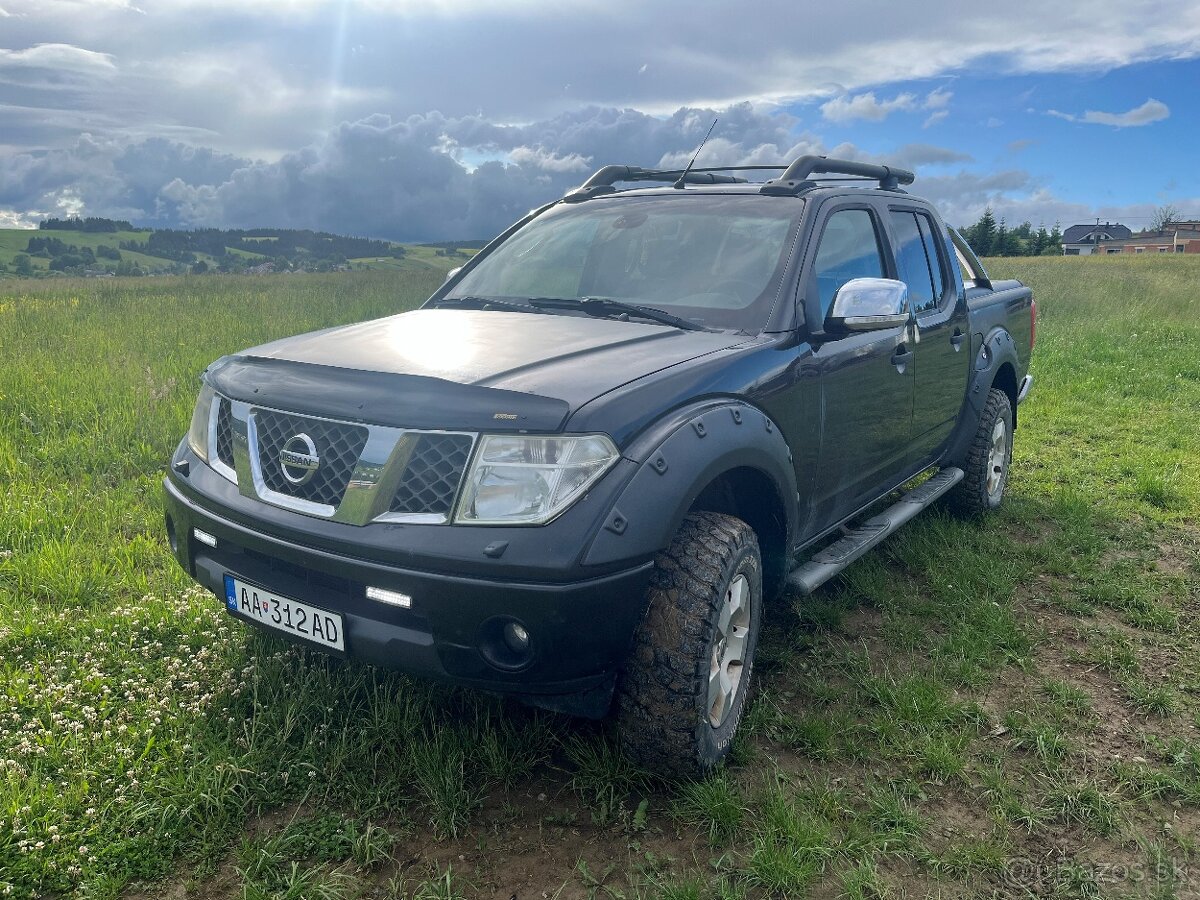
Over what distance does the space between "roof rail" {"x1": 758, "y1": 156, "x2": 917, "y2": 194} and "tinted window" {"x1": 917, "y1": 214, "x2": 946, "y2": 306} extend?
0.24 meters

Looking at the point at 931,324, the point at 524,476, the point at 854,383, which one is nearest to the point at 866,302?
the point at 854,383

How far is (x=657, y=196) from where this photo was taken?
149 inches

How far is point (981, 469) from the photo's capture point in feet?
16.3

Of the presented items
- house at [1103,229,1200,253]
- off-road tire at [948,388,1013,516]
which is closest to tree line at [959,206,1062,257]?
house at [1103,229,1200,253]

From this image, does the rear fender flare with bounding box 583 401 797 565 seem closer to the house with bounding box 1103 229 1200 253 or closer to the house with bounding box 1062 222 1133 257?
the house with bounding box 1103 229 1200 253

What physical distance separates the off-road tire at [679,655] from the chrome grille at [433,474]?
570mm

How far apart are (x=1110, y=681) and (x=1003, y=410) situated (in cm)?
215

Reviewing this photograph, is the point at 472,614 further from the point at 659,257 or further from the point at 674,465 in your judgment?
the point at 659,257

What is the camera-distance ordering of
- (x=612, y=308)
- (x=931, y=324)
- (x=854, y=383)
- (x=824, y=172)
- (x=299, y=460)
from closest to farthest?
(x=299, y=460) < (x=612, y=308) < (x=854, y=383) < (x=824, y=172) < (x=931, y=324)

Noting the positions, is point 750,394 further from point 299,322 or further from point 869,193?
point 299,322

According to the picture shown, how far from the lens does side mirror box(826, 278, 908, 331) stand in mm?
3061

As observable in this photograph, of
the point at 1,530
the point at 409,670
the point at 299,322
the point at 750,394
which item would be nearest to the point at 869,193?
the point at 750,394

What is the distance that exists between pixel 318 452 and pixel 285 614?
18.8 inches

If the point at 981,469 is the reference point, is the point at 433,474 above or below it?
above
